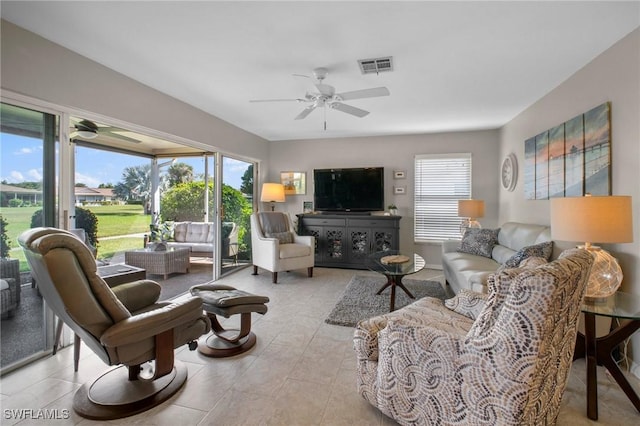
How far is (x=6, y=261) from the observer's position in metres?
2.15

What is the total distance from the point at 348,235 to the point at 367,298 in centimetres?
177

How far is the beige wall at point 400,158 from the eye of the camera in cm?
498

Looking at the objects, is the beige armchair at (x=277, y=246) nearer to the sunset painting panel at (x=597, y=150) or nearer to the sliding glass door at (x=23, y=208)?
the sliding glass door at (x=23, y=208)

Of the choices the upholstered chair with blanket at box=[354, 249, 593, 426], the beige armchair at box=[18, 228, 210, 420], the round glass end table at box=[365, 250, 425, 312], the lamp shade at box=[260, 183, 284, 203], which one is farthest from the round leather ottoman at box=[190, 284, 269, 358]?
the lamp shade at box=[260, 183, 284, 203]

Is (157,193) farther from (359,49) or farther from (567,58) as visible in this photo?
(567,58)

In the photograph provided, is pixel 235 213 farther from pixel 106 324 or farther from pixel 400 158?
pixel 106 324

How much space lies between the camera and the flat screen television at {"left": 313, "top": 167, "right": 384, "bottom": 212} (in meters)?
5.33

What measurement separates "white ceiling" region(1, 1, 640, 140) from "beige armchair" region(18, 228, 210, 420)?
5.14ft

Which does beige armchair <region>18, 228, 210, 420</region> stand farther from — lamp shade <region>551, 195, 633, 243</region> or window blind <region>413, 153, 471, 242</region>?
window blind <region>413, 153, 471, 242</region>

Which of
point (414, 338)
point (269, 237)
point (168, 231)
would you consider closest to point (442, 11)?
point (414, 338)

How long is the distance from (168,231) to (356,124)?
411 cm

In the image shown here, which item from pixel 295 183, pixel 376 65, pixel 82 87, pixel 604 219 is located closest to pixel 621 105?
pixel 604 219

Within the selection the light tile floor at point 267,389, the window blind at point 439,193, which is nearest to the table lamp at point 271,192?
the window blind at point 439,193

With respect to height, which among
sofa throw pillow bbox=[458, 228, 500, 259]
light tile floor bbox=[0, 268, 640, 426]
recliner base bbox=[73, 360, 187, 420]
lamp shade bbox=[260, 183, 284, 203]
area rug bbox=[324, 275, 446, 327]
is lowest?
light tile floor bbox=[0, 268, 640, 426]
